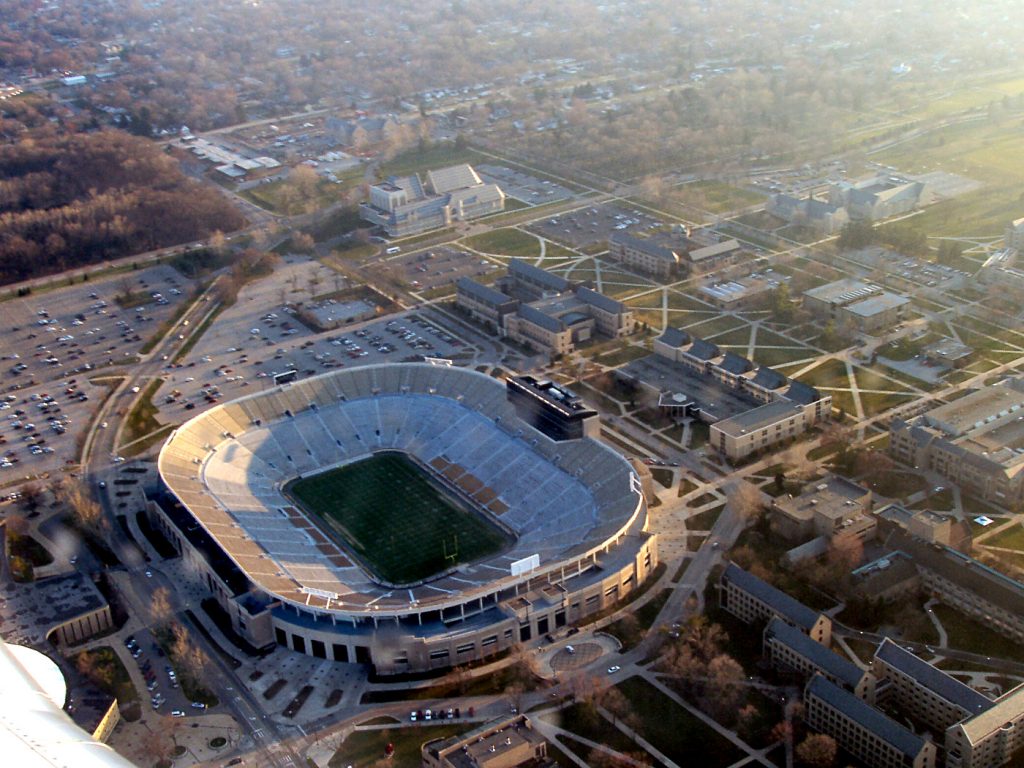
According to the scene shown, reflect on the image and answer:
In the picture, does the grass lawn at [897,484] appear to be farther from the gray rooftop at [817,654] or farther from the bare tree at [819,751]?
the bare tree at [819,751]

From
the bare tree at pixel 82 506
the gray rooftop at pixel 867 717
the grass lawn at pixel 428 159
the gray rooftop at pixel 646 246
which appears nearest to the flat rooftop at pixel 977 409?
the gray rooftop at pixel 867 717

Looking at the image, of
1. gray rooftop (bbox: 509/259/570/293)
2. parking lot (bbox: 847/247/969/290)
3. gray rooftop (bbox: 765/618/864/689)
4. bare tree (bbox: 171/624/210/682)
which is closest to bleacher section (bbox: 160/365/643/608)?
bare tree (bbox: 171/624/210/682)

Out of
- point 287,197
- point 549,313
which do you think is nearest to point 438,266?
point 549,313

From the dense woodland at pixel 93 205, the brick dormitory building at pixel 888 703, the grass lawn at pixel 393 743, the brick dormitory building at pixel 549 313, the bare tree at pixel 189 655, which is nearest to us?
the brick dormitory building at pixel 888 703

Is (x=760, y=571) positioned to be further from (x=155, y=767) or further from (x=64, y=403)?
(x=64, y=403)

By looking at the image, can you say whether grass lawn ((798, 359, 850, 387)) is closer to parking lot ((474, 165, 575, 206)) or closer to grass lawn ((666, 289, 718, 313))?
grass lawn ((666, 289, 718, 313))

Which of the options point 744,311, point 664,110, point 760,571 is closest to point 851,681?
point 760,571
